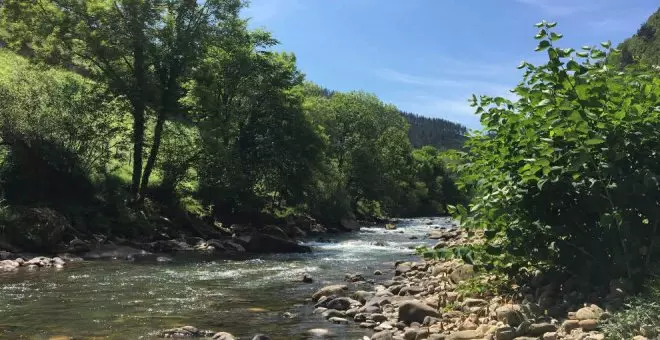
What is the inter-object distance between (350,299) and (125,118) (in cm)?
2242

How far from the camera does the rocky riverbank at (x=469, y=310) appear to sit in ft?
24.7

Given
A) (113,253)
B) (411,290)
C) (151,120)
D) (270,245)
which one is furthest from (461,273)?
(151,120)

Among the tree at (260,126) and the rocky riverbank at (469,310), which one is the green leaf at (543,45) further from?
the tree at (260,126)

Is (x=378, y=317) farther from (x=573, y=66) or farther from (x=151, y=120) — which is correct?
(x=151, y=120)

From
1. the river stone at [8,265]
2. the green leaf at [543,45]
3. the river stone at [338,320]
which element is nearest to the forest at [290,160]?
the green leaf at [543,45]

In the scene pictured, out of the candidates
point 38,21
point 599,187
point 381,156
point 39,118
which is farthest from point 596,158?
point 381,156

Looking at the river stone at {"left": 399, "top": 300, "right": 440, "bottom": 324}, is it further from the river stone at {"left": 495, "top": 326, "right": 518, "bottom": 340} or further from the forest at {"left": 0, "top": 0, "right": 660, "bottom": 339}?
the river stone at {"left": 495, "top": 326, "right": 518, "bottom": 340}

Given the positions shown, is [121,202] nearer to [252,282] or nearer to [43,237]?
[43,237]

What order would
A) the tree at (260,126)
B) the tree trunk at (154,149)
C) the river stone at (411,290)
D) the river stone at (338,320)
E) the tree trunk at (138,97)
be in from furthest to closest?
1. the tree at (260,126)
2. the tree trunk at (154,149)
3. the tree trunk at (138,97)
4. the river stone at (411,290)
5. the river stone at (338,320)

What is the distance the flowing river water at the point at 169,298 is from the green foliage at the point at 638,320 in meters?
4.56

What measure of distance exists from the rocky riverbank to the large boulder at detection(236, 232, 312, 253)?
40.8ft

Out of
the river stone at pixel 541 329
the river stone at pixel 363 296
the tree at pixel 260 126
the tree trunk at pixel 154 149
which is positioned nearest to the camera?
the river stone at pixel 541 329

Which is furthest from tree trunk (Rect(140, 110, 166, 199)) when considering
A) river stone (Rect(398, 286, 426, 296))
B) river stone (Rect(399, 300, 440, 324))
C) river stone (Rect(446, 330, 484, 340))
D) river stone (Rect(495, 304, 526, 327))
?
river stone (Rect(495, 304, 526, 327))

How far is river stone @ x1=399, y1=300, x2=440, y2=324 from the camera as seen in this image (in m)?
10.2
